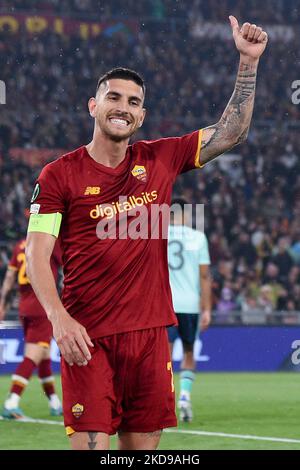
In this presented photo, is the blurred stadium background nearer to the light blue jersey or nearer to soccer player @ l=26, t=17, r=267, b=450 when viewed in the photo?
the light blue jersey

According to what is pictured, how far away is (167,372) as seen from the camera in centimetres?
479

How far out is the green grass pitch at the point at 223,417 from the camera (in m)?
7.93

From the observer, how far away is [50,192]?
182 inches

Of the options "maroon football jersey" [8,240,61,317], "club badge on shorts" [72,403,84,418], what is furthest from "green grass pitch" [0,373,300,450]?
"club badge on shorts" [72,403,84,418]

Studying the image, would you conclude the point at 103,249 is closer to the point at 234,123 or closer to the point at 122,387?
the point at 122,387

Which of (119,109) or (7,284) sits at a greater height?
(119,109)

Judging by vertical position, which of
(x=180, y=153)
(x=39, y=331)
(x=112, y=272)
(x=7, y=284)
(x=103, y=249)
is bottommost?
(x=39, y=331)

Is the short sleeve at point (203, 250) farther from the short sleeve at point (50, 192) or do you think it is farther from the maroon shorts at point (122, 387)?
the short sleeve at point (50, 192)

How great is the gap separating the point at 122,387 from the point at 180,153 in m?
1.15

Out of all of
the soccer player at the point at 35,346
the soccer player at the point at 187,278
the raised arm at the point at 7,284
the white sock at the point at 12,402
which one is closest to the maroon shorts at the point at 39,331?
the soccer player at the point at 35,346

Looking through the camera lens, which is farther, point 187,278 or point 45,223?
point 187,278

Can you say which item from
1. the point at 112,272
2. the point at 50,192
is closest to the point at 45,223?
the point at 50,192

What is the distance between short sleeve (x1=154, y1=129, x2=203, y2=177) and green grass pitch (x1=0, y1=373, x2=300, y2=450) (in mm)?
3254
